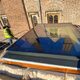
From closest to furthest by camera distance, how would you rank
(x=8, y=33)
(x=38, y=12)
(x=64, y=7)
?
(x=64, y=7), (x=38, y=12), (x=8, y=33)

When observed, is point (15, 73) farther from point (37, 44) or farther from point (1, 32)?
point (1, 32)

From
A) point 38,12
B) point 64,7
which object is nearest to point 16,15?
point 38,12

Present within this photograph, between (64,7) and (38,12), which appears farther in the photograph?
(38,12)

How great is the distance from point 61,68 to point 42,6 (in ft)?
13.2

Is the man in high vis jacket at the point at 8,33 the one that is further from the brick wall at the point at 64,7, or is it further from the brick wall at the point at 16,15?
the brick wall at the point at 64,7

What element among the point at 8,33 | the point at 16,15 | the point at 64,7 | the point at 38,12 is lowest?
the point at 8,33

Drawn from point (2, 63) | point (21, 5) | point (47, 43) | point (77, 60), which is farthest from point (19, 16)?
point (77, 60)

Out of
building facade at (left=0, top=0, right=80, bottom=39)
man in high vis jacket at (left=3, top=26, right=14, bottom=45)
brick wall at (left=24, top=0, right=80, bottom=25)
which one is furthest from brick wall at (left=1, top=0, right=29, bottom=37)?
brick wall at (left=24, top=0, right=80, bottom=25)

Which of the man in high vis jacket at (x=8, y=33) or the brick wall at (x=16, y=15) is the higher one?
the brick wall at (x=16, y=15)

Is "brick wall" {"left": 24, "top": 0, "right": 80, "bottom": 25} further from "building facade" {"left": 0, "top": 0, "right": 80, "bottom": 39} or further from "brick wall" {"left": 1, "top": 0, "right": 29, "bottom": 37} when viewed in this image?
"brick wall" {"left": 1, "top": 0, "right": 29, "bottom": 37}

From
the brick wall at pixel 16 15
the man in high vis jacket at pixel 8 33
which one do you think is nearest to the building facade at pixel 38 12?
the brick wall at pixel 16 15

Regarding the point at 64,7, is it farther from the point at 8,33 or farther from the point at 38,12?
the point at 8,33

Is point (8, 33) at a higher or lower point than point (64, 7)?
lower

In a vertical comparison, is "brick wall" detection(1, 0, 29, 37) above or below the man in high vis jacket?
above
